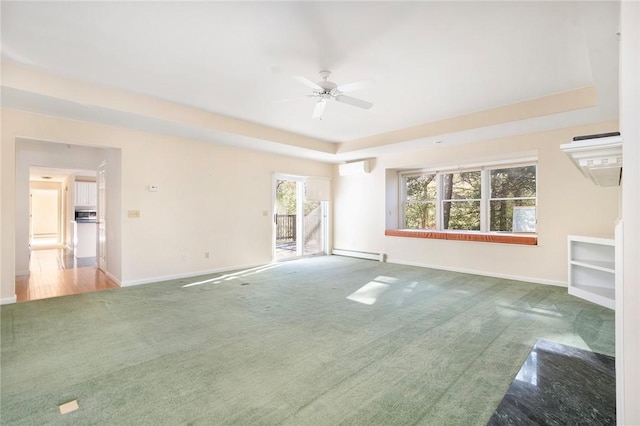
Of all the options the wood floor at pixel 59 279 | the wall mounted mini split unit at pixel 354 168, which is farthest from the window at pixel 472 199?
the wood floor at pixel 59 279

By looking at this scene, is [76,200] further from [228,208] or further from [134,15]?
[134,15]

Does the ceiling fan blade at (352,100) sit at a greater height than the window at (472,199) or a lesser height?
greater

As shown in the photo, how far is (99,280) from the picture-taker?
5211mm

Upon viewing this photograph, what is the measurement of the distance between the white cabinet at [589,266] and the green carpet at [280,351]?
16.6 inches

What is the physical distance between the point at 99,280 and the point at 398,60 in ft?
18.8

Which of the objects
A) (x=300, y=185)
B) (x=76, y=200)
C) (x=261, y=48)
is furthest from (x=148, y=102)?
(x=76, y=200)

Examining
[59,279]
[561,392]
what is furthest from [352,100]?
[59,279]

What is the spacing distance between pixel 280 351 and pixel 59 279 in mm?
4958

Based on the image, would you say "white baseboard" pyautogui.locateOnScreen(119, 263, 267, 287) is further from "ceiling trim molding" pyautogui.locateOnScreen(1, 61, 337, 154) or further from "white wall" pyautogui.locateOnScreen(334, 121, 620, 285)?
"white wall" pyautogui.locateOnScreen(334, 121, 620, 285)

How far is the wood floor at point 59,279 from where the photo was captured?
446 centimetres

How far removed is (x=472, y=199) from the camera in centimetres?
629

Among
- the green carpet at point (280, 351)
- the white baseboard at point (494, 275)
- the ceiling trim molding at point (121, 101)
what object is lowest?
the green carpet at point (280, 351)

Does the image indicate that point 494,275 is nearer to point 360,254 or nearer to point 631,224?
point 360,254

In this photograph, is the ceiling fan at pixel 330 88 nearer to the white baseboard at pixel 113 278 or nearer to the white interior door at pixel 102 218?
the white baseboard at pixel 113 278
